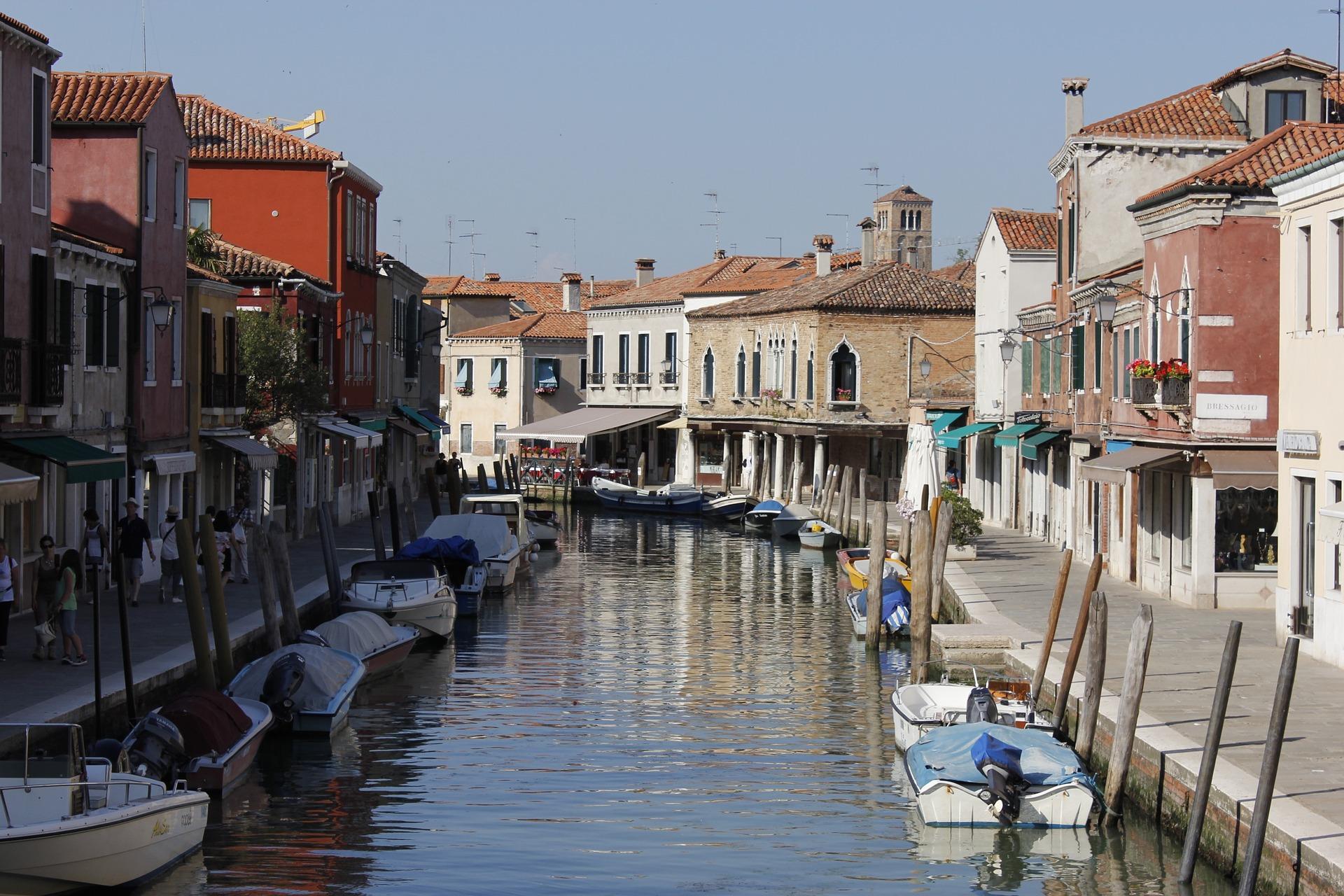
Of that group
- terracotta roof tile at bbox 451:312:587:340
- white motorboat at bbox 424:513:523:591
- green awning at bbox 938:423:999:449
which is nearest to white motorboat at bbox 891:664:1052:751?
white motorboat at bbox 424:513:523:591

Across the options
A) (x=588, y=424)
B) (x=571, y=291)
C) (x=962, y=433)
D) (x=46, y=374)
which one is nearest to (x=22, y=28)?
(x=46, y=374)

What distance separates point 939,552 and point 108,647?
38.9 feet

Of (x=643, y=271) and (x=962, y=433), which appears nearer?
(x=962, y=433)

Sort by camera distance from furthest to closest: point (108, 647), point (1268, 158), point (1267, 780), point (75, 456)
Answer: point (1268, 158) < point (75, 456) < point (108, 647) < point (1267, 780)

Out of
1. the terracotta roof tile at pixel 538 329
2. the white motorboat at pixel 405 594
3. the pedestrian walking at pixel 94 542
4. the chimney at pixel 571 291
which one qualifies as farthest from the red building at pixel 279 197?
the chimney at pixel 571 291

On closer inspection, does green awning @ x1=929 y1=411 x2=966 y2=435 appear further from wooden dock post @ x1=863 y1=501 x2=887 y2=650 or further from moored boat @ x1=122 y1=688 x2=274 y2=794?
moored boat @ x1=122 y1=688 x2=274 y2=794

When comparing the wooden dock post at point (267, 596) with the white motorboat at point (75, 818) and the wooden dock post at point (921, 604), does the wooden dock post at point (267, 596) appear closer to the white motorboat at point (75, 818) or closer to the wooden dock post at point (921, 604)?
the wooden dock post at point (921, 604)

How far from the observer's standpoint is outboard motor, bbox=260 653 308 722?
18.5 metres

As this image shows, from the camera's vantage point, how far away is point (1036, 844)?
14.6 meters

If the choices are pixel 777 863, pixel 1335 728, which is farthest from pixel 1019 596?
pixel 777 863

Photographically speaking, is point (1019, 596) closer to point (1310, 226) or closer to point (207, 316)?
point (1310, 226)

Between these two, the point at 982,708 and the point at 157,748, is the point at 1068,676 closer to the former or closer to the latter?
the point at 982,708

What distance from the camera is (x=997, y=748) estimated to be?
15.2 meters

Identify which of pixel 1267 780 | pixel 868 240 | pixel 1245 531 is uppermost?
pixel 868 240
